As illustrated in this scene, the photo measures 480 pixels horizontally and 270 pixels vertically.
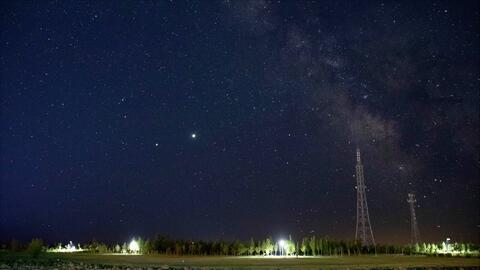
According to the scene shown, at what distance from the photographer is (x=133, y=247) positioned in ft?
188

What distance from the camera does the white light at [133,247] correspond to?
5631cm

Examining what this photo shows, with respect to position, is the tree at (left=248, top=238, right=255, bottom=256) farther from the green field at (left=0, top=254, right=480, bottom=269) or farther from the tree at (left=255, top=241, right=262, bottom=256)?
the green field at (left=0, top=254, right=480, bottom=269)

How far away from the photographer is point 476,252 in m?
54.2

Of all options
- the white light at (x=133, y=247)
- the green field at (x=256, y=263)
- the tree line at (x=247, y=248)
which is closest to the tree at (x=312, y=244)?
the tree line at (x=247, y=248)

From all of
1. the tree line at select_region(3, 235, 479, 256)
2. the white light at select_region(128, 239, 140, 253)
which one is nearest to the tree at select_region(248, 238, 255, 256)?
the tree line at select_region(3, 235, 479, 256)

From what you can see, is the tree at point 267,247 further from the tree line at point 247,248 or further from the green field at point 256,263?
the green field at point 256,263

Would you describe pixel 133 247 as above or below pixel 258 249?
above

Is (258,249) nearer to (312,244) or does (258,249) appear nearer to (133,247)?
(312,244)

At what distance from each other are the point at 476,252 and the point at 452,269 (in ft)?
88.4

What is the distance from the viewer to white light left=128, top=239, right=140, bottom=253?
5631cm

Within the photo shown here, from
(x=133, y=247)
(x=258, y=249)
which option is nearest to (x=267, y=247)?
(x=258, y=249)

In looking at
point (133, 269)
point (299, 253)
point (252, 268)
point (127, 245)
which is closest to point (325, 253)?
point (299, 253)

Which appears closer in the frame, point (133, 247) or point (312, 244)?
point (312, 244)

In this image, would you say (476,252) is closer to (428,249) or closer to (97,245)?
(428,249)
